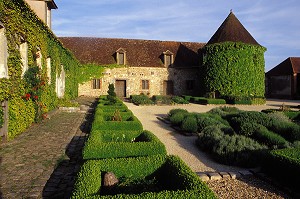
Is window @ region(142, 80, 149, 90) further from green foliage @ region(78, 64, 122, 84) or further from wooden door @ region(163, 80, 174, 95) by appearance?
green foliage @ region(78, 64, 122, 84)

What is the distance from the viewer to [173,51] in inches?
1153

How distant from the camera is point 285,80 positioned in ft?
102

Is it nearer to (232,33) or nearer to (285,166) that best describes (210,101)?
(232,33)

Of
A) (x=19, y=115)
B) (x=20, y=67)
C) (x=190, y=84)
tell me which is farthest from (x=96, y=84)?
(x=19, y=115)

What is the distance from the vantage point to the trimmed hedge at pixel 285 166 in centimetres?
447

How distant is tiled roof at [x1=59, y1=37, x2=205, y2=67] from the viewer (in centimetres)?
2719

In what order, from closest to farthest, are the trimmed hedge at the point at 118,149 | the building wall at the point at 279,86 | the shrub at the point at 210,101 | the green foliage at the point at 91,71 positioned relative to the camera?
the trimmed hedge at the point at 118,149 → the shrub at the point at 210,101 → the green foliage at the point at 91,71 → the building wall at the point at 279,86

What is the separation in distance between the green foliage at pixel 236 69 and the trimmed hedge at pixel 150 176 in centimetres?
2020

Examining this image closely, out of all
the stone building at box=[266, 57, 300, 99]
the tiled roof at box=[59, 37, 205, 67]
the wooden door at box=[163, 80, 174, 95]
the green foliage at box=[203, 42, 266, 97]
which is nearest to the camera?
the green foliage at box=[203, 42, 266, 97]

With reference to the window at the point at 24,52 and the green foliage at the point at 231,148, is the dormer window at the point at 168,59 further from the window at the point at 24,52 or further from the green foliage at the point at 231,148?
the green foliage at the point at 231,148

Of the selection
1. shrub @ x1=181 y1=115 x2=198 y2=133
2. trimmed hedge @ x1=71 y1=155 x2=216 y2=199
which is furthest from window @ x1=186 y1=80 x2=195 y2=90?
trimmed hedge @ x1=71 y1=155 x2=216 y2=199

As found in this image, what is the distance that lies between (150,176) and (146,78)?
2365cm

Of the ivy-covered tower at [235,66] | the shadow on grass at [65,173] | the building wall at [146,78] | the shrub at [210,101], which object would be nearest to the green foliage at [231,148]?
the shadow on grass at [65,173]

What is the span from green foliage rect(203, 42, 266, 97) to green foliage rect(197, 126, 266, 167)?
16602mm
